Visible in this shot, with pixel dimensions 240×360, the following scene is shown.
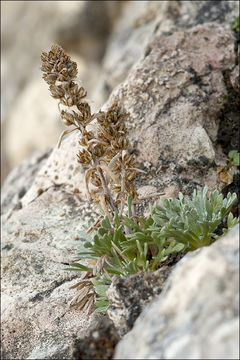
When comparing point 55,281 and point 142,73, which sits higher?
point 142,73

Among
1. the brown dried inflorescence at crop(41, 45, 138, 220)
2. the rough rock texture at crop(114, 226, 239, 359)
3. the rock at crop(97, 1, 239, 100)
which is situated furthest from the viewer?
the rock at crop(97, 1, 239, 100)

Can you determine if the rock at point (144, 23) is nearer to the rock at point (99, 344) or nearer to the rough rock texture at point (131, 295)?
the rough rock texture at point (131, 295)

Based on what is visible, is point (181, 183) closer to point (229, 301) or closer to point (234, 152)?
point (234, 152)

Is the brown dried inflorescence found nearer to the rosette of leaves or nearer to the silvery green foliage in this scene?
the silvery green foliage

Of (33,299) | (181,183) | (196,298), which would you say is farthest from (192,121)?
(196,298)

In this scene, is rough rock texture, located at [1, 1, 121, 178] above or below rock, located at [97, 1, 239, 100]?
above

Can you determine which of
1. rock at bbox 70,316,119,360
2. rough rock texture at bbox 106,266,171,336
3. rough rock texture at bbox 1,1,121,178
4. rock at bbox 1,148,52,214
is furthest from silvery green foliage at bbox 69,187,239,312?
rough rock texture at bbox 1,1,121,178

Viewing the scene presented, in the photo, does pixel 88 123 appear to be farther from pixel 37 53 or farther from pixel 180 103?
pixel 37 53
